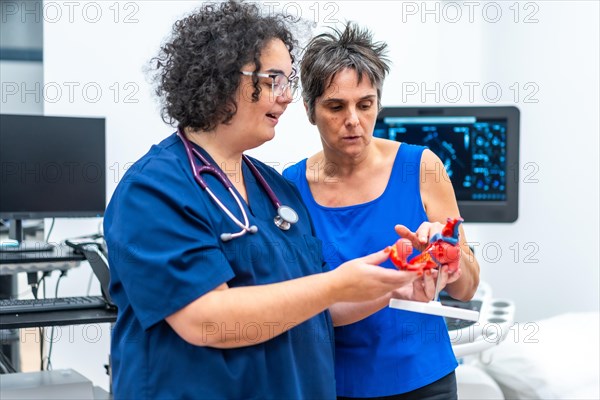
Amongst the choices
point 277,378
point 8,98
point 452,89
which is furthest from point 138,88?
point 277,378

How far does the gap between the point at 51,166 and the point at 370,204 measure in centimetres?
142

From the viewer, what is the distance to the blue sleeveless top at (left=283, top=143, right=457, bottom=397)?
4.75 ft

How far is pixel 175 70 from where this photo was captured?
49.0 inches

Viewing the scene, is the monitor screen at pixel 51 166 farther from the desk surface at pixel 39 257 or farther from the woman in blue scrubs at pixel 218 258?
the woman in blue scrubs at pixel 218 258

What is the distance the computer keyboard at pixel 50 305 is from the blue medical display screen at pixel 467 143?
3.63ft

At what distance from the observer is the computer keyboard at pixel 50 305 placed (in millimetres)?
2162

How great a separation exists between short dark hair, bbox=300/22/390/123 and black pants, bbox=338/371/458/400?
0.58 metres

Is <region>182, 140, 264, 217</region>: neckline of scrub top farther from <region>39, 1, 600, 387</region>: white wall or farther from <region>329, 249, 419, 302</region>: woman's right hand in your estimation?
<region>39, 1, 600, 387</region>: white wall

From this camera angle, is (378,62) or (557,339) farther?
(557,339)

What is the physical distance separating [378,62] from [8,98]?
2140mm

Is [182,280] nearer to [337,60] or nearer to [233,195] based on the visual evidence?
[233,195]

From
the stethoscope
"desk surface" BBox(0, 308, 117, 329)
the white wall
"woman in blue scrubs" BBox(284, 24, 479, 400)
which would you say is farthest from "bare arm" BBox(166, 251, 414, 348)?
the white wall

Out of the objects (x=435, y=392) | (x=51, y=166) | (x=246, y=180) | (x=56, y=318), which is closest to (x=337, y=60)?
(x=246, y=180)

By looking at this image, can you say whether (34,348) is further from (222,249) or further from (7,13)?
(222,249)
